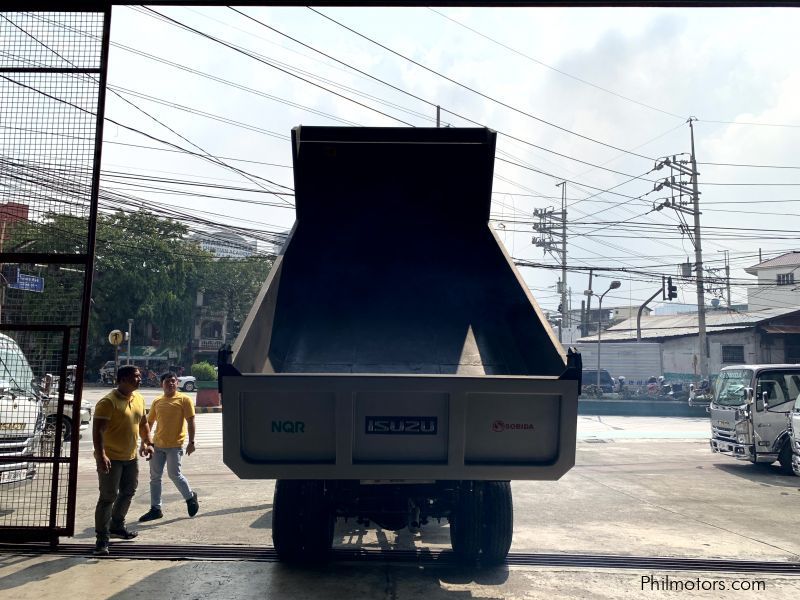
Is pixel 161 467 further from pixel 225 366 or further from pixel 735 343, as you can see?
pixel 735 343

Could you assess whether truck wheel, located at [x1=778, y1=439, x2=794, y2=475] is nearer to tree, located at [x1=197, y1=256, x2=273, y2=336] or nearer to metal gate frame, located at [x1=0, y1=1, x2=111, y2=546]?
metal gate frame, located at [x1=0, y1=1, x2=111, y2=546]

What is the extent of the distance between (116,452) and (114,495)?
1.28ft

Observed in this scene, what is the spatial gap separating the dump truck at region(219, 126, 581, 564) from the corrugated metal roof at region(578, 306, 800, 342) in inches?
1337

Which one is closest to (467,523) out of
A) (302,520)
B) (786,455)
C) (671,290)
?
(302,520)

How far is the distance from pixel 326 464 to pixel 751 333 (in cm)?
3786

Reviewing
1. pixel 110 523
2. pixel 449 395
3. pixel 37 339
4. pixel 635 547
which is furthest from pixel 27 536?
pixel 635 547

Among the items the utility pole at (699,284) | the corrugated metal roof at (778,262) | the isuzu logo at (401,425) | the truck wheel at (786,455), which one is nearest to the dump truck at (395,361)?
the isuzu logo at (401,425)

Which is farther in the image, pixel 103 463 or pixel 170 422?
pixel 170 422

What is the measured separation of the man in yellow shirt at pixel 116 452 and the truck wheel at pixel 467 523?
119 inches

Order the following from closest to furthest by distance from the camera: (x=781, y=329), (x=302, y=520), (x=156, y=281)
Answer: (x=302, y=520), (x=781, y=329), (x=156, y=281)

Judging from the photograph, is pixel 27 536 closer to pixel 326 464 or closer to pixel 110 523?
pixel 110 523

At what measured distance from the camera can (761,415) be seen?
12.3m

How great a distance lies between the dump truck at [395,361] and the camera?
14.6 ft

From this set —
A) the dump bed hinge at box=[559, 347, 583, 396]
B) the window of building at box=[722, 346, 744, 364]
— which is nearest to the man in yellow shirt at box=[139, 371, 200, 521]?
the dump bed hinge at box=[559, 347, 583, 396]
